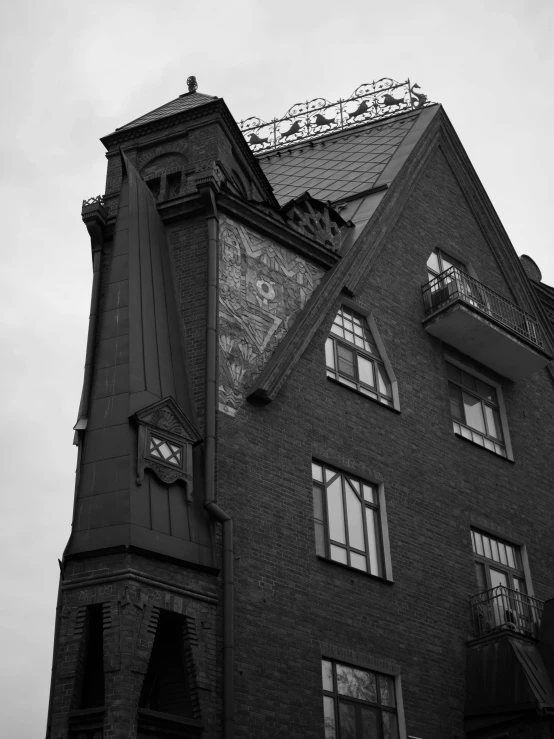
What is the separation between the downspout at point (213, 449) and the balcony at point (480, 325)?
594 cm

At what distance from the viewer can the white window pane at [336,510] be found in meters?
18.6

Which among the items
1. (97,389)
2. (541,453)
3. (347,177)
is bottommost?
(97,389)

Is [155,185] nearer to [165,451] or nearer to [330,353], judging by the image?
[330,353]

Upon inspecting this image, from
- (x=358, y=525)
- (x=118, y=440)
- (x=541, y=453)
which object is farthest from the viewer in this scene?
(x=541, y=453)

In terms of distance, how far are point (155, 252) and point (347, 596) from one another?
7240 mm

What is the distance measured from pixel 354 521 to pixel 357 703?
3.37 meters

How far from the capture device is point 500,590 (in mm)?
20859

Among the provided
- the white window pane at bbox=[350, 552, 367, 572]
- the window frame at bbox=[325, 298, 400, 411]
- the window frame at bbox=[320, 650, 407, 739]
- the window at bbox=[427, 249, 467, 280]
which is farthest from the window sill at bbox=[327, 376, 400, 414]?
the window frame at bbox=[320, 650, 407, 739]

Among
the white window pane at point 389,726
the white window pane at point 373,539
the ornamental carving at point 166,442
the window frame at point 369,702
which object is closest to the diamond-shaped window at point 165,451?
the ornamental carving at point 166,442

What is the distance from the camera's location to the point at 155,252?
19.5 metres

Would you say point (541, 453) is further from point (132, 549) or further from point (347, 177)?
point (132, 549)

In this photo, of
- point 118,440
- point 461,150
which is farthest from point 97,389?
point 461,150

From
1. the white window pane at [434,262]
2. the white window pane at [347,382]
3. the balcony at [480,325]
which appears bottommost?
the white window pane at [347,382]

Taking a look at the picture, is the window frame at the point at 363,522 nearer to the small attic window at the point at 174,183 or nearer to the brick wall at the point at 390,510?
the brick wall at the point at 390,510
